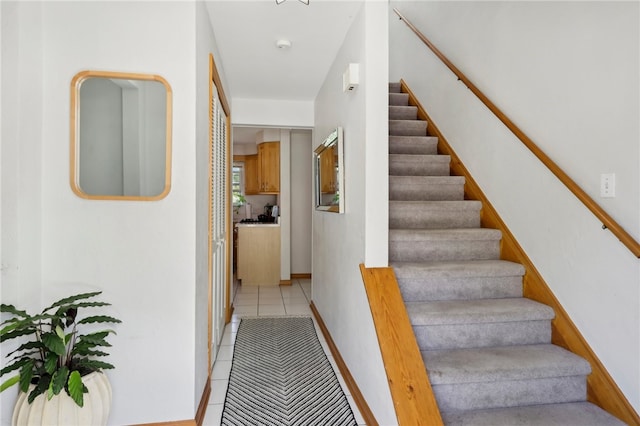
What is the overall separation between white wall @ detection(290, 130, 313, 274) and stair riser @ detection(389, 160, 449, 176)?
2929 millimetres

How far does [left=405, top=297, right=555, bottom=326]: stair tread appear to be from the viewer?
2098 mm

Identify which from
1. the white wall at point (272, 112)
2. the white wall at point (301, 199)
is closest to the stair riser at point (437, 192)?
the white wall at point (272, 112)

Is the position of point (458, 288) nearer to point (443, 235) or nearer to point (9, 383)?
point (443, 235)

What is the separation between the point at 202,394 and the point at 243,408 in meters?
0.27

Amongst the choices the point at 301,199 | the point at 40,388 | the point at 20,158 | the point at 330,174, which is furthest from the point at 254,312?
the point at 20,158

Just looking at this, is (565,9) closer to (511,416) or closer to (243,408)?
(511,416)

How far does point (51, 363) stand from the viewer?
144 cm

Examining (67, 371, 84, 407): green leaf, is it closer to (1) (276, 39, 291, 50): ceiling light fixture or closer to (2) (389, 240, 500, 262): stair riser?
(2) (389, 240, 500, 262): stair riser

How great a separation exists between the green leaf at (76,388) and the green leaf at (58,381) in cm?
3

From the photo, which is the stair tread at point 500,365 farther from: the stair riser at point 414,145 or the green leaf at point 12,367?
the stair riser at point 414,145

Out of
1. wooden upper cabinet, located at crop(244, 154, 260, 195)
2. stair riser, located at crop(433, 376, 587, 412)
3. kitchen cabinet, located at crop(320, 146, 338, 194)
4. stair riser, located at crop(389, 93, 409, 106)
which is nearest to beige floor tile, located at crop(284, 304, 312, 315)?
kitchen cabinet, located at crop(320, 146, 338, 194)

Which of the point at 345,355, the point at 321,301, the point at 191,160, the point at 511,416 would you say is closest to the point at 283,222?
the point at 321,301

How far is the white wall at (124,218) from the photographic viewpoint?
1.83 m

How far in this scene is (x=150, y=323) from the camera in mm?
1931
